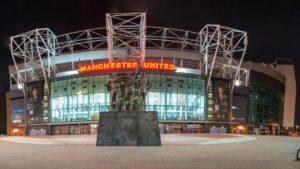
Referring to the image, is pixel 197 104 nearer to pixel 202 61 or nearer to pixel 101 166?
pixel 202 61

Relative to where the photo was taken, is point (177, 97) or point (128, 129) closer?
point (128, 129)

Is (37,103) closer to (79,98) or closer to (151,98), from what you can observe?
(79,98)

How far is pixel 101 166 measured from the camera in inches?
508

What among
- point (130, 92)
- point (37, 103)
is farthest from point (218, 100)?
point (130, 92)

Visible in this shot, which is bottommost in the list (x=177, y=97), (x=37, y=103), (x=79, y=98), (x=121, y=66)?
(x=37, y=103)

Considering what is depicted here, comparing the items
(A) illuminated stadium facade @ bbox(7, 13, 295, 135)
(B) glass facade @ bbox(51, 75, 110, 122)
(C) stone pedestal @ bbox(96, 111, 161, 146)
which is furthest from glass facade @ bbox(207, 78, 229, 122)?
(C) stone pedestal @ bbox(96, 111, 161, 146)

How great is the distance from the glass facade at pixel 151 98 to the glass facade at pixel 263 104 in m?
17.4

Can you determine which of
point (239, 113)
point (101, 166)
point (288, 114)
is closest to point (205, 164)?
point (101, 166)

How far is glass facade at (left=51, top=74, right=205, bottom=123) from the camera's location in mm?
71062

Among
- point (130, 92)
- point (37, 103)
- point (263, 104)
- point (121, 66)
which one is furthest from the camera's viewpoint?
point (263, 104)

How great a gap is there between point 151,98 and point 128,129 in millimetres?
47486

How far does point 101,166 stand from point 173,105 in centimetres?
5913

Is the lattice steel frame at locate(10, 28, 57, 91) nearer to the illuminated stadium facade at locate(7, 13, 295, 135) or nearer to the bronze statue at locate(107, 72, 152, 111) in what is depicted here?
the illuminated stadium facade at locate(7, 13, 295, 135)

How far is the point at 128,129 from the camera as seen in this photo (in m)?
23.2
